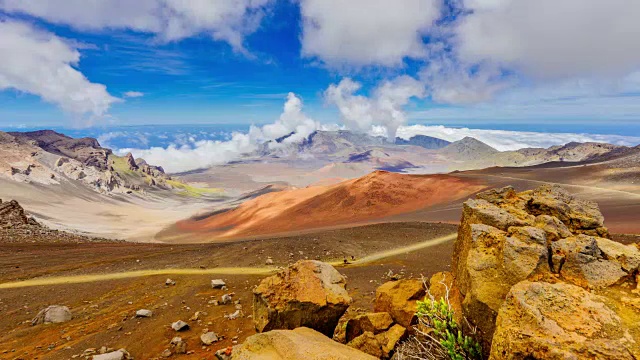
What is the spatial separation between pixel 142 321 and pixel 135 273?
27.4ft

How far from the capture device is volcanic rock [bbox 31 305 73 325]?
12281 millimetres

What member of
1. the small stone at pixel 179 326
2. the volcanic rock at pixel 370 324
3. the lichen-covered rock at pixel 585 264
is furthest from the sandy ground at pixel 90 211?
the lichen-covered rock at pixel 585 264

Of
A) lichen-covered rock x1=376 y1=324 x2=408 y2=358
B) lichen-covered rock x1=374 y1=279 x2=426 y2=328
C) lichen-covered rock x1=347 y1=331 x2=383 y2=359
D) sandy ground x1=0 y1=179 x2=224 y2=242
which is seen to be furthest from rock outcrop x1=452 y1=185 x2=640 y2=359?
sandy ground x1=0 y1=179 x2=224 y2=242

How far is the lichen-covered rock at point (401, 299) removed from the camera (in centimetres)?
680

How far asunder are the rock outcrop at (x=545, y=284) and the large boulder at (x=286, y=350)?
1.99 meters

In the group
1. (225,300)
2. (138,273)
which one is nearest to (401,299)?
(225,300)

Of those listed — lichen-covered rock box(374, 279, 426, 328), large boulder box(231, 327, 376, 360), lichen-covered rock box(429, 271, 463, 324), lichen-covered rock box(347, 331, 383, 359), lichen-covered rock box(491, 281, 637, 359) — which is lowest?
lichen-covered rock box(347, 331, 383, 359)

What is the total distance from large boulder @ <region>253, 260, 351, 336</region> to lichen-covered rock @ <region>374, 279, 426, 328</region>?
0.99 metres

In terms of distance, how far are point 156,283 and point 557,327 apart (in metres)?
16.9

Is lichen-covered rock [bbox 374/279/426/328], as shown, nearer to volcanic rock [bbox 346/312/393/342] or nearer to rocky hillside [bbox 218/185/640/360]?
rocky hillside [bbox 218/185/640/360]

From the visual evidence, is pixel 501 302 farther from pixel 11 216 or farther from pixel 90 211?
pixel 90 211

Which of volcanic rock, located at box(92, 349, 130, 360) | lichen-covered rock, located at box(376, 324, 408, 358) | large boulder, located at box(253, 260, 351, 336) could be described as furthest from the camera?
volcanic rock, located at box(92, 349, 130, 360)

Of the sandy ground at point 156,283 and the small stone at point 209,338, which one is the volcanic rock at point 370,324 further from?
the small stone at point 209,338

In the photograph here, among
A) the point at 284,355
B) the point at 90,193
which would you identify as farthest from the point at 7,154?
the point at 284,355
